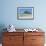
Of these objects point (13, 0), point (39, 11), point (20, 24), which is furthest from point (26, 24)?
point (13, 0)

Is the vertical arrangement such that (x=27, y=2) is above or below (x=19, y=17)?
above

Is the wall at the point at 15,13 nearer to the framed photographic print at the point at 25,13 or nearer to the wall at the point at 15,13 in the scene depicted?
the wall at the point at 15,13

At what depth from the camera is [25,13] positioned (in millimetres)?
4332

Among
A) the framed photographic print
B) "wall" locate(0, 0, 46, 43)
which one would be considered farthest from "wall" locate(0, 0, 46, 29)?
the framed photographic print

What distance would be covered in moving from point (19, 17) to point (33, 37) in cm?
91

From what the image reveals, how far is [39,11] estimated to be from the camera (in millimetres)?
4340

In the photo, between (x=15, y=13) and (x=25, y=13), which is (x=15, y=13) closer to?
(x=15, y=13)

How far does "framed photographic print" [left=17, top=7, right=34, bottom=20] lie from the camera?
14.2ft

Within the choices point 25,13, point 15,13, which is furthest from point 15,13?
point 25,13

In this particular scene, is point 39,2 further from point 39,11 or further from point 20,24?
point 20,24

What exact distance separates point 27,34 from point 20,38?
24 centimetres

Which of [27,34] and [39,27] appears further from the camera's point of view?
[39,27]

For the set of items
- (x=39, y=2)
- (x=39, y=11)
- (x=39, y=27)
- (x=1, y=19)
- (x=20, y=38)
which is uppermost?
(x=39, y=2)

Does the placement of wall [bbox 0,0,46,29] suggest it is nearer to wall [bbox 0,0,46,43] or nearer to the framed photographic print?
wall [bbox 0,0,46,43]
